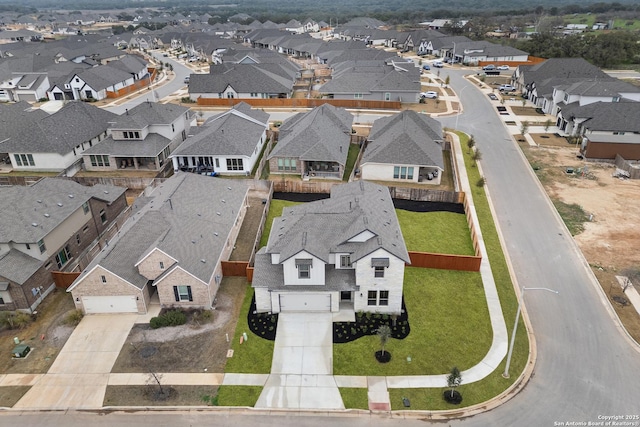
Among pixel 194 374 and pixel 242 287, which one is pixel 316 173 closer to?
pixel 242 287

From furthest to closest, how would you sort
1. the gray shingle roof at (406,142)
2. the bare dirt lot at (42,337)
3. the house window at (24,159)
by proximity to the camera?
1. the house window at (24,159)
2. the gray shingle roof at (406,142)
3. the bare dirt lot at (42,337)

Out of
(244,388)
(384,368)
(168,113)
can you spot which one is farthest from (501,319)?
(168,113)

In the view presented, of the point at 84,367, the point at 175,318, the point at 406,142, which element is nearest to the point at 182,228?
the point at 175,318

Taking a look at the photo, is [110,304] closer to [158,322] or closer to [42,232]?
[158,322]

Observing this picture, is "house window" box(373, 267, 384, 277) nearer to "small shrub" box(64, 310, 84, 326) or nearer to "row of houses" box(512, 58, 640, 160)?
"small shrub" box(64, 310, 84, 326)

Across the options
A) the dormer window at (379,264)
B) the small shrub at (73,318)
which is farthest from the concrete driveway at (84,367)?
the dormer window at (379,264)

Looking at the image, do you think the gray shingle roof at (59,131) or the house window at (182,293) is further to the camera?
the gray shingle roof at (59,131)

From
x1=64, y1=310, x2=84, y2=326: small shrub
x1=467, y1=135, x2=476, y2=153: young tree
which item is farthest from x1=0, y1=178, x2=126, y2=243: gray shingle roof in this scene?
x1=467, y1=135, x2=476, y2=153: young tree

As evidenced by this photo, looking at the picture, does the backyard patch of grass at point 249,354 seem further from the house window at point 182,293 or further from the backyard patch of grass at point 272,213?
the backyard patch of grass at point 272,213
